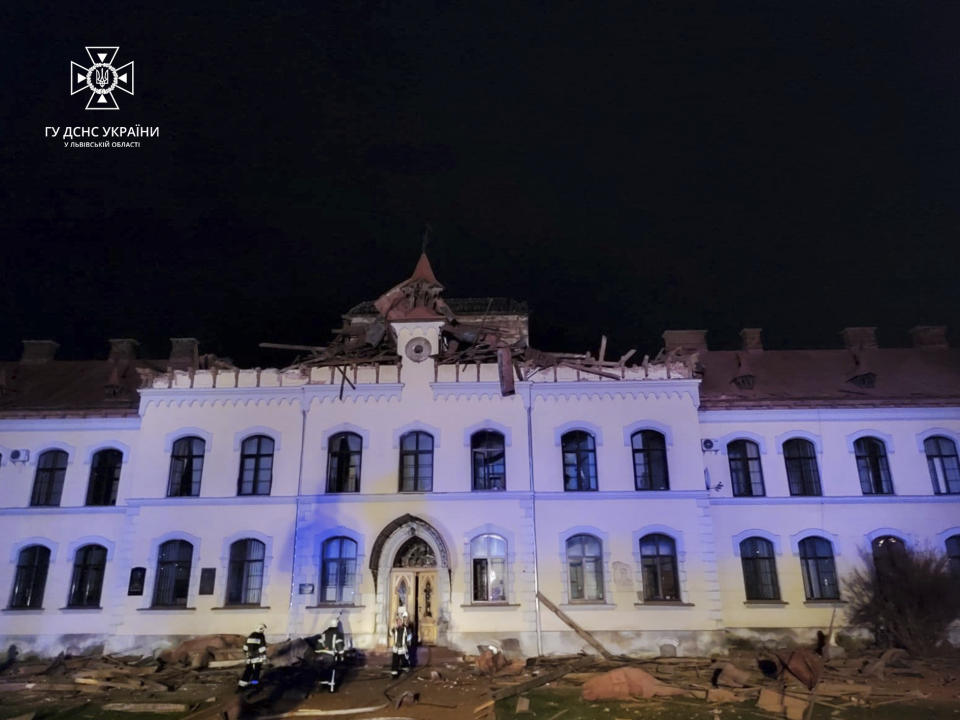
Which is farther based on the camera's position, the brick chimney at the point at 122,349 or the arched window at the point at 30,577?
the brick chimney at the point at 122,349

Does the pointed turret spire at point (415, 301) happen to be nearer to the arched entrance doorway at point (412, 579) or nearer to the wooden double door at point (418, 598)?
the arched entrance doorway at point (412, 579)

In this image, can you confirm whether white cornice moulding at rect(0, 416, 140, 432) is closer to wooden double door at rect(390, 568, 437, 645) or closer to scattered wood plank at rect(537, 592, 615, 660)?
wooden double door at rect(390, 568, 437, 645)

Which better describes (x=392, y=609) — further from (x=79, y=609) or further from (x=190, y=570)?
(x=79, y=609)

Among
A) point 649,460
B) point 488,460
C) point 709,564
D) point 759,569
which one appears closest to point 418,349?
point 488,460

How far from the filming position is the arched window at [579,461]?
19484 mm

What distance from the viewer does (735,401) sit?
2117 centimetres

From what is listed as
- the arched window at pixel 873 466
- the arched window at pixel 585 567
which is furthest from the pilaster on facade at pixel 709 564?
the arched window at pixel 873 466

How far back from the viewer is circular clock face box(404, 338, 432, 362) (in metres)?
20.4

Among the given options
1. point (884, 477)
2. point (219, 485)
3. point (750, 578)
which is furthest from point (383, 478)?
point (884, 477)

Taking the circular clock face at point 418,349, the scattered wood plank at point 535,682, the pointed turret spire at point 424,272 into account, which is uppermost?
the pointed turret spire at point 424,272

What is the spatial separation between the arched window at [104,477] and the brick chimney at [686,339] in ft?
69.4

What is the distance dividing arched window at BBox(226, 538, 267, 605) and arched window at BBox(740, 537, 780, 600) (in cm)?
1529

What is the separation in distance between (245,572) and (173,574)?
91.7 inches

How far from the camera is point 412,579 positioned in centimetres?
1850
